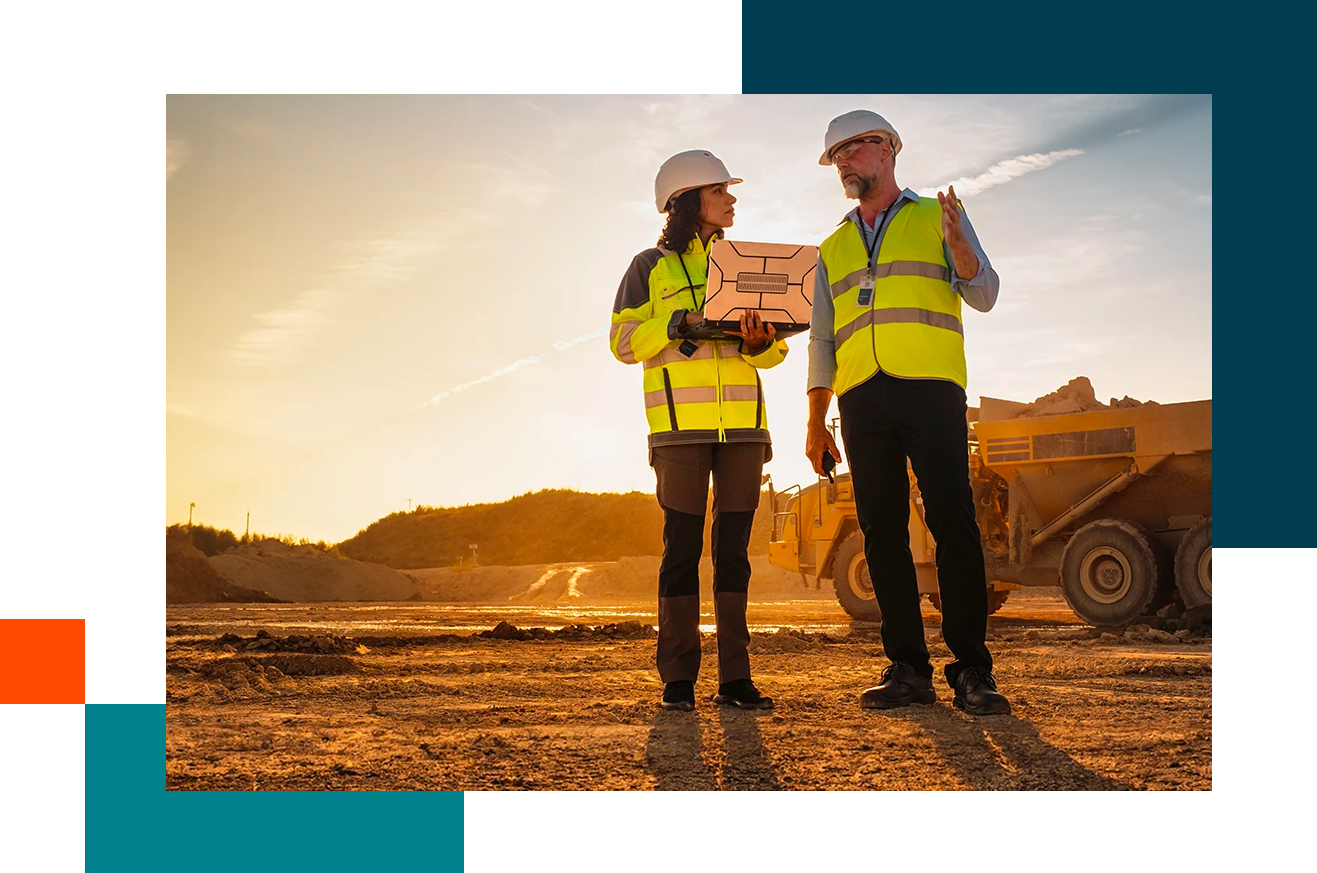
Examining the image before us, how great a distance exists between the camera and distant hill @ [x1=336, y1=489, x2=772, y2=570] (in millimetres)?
58375

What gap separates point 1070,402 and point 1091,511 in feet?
4.41

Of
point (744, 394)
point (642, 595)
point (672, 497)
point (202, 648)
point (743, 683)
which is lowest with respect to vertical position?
point (642, 595)

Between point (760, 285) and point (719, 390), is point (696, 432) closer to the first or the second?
point (719, 390)

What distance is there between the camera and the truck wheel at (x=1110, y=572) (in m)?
10.2

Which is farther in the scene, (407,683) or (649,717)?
(407,683)

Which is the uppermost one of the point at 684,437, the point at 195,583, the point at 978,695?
the point at 684,437

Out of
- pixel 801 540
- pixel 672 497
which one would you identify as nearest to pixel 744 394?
pixel 672 497

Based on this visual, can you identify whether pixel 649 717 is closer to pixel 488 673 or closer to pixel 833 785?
pixel 833 785

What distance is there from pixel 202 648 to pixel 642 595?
2160 cm

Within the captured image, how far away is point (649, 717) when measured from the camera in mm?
4348

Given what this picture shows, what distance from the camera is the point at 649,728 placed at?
4098 millimetres

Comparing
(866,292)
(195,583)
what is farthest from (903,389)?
(195,583)

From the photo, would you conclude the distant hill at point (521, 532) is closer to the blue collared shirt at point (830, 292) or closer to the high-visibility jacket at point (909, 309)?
the blue collared shirt at point (830, 292)

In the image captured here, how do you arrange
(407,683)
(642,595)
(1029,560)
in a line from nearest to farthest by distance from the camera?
1. (407,683)
2. (1029,560)
3. (642,595)
